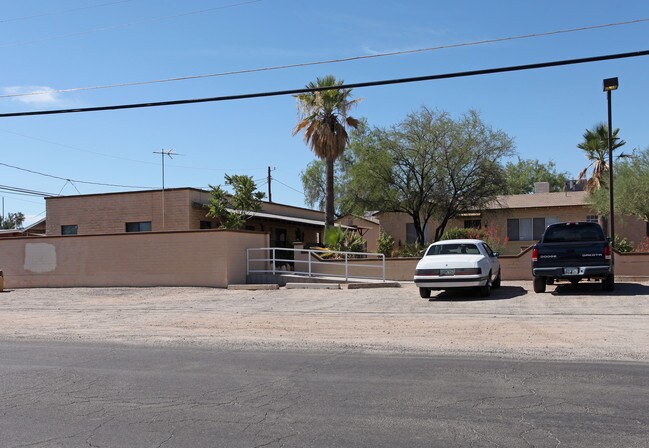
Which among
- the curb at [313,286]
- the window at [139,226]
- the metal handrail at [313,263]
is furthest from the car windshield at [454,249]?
the window at [139,226]

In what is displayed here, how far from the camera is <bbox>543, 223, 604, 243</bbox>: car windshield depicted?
18.0 meters

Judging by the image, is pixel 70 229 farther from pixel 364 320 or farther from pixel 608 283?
pixel 608 283

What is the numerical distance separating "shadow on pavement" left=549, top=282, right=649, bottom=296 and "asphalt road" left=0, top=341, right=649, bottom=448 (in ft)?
32.9

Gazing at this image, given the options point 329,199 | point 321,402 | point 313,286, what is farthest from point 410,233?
point 321,402

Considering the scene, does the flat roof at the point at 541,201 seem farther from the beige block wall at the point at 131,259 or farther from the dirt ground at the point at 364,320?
the beige block wall at the point at 131,259

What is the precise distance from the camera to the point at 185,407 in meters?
6.73

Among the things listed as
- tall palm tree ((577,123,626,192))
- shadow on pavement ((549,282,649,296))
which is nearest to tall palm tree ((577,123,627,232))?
tall palm tree ((577,123,626,192))

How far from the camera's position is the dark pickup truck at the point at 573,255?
17.0 meters

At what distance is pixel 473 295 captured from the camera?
18625 mm

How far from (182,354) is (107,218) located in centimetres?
2453

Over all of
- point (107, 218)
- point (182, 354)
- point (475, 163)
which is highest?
point (475, 163)

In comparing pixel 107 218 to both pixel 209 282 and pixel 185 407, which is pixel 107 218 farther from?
pixel 185 407

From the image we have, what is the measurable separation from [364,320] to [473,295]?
5.66 m

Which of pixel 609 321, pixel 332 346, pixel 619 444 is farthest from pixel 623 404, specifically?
pixel 609 321
